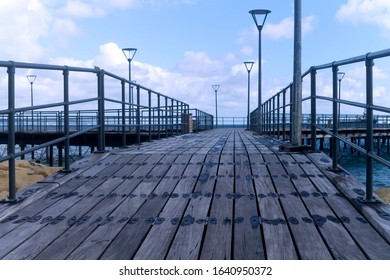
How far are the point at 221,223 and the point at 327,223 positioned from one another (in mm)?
776

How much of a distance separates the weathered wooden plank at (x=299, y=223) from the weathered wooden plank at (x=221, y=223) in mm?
427

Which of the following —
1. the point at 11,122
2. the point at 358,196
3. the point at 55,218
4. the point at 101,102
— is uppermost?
the point at 101,102

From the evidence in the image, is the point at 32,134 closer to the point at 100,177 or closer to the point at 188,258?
the point at 100,177

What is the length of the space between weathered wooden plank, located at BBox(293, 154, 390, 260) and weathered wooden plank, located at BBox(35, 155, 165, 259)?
1662mm

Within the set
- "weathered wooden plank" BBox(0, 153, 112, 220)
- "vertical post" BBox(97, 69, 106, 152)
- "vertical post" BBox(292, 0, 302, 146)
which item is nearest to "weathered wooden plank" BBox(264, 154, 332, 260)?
"weathered wooden plank" BBox(0, 153, 112, 220)

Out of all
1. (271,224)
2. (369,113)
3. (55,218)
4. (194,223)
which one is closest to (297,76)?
(369,113)

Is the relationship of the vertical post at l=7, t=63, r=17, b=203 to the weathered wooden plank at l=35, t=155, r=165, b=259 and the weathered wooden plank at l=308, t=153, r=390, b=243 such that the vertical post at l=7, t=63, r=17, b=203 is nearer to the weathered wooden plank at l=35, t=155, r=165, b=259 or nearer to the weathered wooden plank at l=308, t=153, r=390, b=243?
the weathered wooden plank at l=35, t=155, r=165, b=259

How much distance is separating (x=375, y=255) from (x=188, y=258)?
1138 millimetres

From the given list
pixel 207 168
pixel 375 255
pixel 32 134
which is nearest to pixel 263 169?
pixel 207 168

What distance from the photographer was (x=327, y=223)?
364 centimetres

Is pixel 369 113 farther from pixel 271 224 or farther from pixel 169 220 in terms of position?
pixel 169 220

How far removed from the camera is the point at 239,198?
4.34 m
